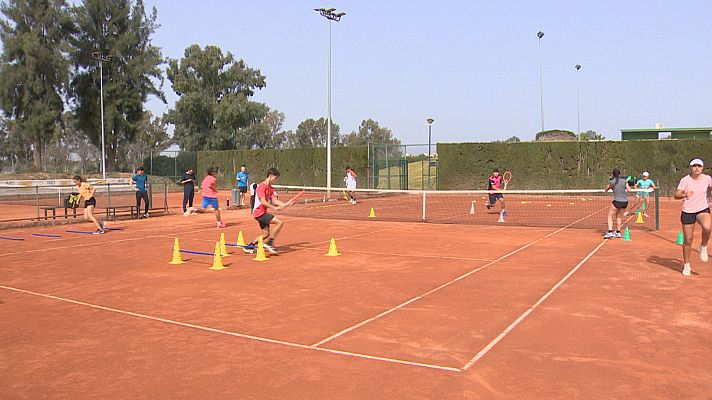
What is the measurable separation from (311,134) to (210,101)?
172ft

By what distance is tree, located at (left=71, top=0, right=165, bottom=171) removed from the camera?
5350 centimetres

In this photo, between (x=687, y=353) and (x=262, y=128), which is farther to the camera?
(x=262, y=128)

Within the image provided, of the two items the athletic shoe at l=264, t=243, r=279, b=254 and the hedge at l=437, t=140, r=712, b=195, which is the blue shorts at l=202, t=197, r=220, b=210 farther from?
the hedge at l=437, t=140, r=712, b=195

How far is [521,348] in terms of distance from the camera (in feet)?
19.3

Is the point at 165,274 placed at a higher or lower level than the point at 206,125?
lower

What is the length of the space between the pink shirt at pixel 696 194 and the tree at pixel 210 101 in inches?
2159

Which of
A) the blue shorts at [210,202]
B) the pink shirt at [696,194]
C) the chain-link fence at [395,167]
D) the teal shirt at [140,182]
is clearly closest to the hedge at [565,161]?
the chain-link fence at [395,167]

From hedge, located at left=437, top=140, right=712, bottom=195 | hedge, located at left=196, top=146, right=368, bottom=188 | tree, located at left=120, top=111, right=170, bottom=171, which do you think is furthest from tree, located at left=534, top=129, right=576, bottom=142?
tree, located at left=120, top=111, right=170, bottom=171

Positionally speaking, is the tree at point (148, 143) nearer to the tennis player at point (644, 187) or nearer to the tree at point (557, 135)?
the tree at point (557, 135)

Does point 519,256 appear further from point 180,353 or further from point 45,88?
point 45,88

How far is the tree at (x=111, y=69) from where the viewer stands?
53.5 m

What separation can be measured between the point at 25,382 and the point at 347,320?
11.0 feet

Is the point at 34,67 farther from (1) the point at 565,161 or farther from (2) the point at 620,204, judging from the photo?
(2) the point at 620,204

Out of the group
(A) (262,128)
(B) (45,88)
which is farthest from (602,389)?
(A) (262,128)
